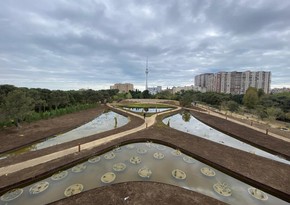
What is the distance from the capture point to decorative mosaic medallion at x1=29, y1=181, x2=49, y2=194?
29.2 feet

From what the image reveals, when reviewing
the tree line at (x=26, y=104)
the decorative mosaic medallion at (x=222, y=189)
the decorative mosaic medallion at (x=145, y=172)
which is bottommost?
the decorative mosaic medallion at (x=222, y=189)

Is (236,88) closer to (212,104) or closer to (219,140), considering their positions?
(212,104)

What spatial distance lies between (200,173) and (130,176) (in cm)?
490

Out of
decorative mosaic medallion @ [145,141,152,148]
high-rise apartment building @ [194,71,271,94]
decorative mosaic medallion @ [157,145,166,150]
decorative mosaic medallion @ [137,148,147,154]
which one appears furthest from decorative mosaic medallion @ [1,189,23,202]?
high-rise apartment building @ [194,71,271,94]

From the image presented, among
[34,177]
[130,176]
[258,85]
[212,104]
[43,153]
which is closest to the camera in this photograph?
[34,177]

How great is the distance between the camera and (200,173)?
11125mm

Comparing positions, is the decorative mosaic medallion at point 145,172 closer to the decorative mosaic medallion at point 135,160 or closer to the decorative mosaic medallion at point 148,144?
the decorative mosaic medallion at point 135,160

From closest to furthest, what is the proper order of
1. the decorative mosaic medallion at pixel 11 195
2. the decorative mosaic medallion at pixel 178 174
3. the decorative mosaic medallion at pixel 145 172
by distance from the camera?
1. the decorative mosaic medallion at pixel 11 195
2. the decorative mosaic medallion at pixel 178 174
3. the decorative mosaic medallion at pixel 145 172

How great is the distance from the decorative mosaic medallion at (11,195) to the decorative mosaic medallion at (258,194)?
42.9 feet

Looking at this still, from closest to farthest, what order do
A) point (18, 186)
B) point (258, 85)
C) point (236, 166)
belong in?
point (18, 186) → point (236, 166) → point (258, 85)

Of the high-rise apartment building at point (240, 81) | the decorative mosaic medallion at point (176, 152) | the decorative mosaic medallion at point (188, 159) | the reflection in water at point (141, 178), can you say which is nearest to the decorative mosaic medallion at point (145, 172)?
the reflection in water at point (141, 178)

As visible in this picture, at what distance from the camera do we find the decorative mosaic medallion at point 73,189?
28.7 ft

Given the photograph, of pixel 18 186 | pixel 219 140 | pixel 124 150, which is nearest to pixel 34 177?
pixel 18 186

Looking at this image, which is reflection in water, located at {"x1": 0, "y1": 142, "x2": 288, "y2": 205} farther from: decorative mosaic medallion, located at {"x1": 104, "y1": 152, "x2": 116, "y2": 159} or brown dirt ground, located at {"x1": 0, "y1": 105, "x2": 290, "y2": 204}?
brown dirt ground, located at {"x1": 0, "y1": 105, "x2": 290, "y2": 204}
